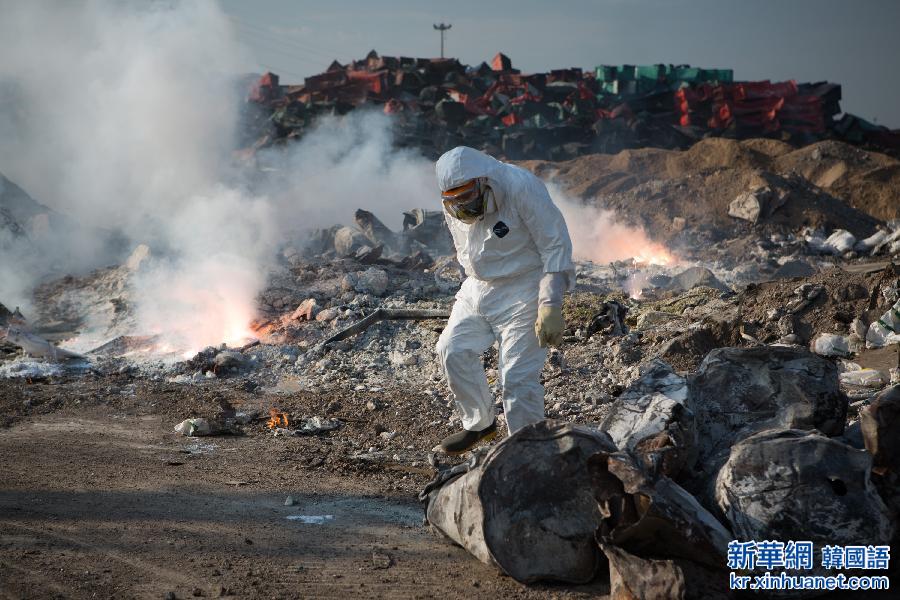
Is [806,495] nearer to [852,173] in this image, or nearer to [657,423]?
[657,423]

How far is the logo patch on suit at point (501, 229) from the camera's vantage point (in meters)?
3.93

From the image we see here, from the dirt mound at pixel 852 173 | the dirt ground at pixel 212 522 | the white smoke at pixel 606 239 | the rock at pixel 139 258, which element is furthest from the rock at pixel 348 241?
the dirt mound at pixel 852 173

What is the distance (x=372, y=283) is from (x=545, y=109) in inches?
560

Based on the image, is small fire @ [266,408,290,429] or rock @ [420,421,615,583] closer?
rock @ [420,421,615,583]

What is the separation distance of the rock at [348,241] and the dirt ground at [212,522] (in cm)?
667

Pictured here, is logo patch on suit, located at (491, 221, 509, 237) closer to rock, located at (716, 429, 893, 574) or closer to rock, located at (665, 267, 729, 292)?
rock, located at (716, 429, 893, 574)

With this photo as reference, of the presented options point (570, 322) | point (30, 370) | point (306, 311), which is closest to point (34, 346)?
point (30, 370)

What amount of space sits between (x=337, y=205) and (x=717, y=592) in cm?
1381

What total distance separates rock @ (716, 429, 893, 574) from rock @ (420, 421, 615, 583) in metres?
0.51

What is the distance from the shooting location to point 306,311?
824 centimetres

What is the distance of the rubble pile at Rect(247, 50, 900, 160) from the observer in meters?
20.4

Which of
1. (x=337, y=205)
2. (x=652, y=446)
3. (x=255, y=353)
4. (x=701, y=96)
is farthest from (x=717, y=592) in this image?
(x=701, y=96)

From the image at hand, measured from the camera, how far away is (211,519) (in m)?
3.51

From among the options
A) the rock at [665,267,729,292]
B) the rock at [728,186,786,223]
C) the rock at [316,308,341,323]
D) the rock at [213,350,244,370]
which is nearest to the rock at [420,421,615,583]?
the rock at [213,350,244,370]
